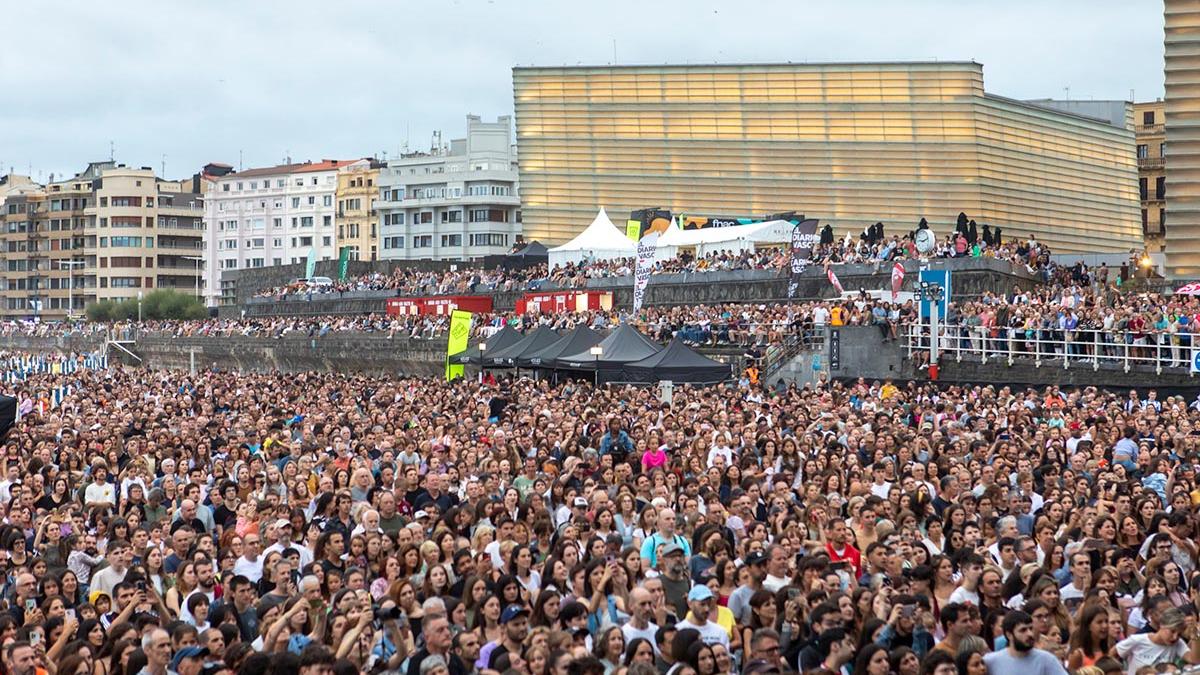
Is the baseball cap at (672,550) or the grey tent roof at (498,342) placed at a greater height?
the grey tent roof at (498,342)

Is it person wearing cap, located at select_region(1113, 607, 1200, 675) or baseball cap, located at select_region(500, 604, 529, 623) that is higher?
baseball cap, located at select_region(500, 604, 529, 623)

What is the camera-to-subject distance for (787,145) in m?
90.8

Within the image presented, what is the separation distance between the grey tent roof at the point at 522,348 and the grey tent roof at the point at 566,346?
1.58ft

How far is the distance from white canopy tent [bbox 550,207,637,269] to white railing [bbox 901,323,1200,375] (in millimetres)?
29503

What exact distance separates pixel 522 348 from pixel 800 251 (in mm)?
13799

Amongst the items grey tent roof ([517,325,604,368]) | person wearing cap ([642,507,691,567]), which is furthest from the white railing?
person wearing cap ([642,507,691,567])

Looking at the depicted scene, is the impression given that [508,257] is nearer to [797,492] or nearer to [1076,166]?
[1076,166]

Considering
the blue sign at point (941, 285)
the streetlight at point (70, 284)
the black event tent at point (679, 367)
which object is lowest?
the black event tent at point (679, 367)

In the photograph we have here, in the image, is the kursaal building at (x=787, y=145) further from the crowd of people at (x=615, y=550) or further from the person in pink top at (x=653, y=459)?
the person in pink top at (x=653, y=459)

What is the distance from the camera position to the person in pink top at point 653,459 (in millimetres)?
18703

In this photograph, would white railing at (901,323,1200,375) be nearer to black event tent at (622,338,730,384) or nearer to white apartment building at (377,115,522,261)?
black event tent at (622,338,730,384)

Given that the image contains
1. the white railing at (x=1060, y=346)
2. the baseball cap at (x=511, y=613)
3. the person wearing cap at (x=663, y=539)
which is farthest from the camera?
the white railing at (x=1060, y=346)

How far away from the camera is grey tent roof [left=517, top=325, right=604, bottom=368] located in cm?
3619

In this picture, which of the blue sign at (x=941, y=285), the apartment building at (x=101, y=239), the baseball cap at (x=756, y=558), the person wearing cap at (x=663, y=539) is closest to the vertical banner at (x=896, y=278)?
the blue sign at (x=941, y=285)
